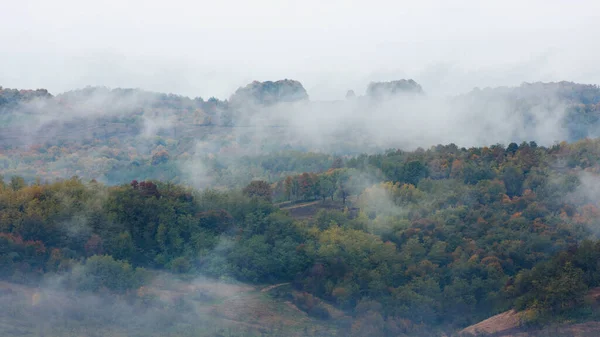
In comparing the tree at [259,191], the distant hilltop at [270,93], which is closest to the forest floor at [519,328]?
the tree at [259,191]

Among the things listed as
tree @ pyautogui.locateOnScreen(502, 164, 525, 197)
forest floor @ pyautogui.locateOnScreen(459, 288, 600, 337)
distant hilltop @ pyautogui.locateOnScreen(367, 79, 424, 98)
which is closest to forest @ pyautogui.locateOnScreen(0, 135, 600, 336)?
tree @ pyautogui.locateOnScreen(502, 164, 525, 197)

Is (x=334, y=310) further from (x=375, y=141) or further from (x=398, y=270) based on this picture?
(x=375, y=141)

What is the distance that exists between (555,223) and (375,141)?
35.1 m

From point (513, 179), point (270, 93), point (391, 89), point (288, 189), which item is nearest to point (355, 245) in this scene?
point (288, 189)

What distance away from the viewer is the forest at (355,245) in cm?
2556

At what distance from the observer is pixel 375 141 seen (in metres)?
67.8

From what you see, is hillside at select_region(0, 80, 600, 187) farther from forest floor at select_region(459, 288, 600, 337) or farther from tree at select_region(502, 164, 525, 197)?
→ forest floor at select_region(459, 288, 600, 337)

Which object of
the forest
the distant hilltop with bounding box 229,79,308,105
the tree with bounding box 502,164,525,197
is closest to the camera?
the forest

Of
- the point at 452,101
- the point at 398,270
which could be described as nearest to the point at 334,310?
the point at 398,270

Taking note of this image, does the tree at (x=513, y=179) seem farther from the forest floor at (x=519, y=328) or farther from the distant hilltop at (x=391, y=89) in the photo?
the distant hilltop at (x=391, y=89)

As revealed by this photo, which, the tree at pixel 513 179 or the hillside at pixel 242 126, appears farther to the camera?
the hillside at pixel 242 126

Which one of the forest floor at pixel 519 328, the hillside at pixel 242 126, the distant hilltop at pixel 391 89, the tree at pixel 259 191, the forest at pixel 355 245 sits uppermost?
the distant hilltop at pixel 391 89

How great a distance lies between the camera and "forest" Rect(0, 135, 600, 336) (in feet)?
83.9

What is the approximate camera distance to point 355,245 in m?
30.6
